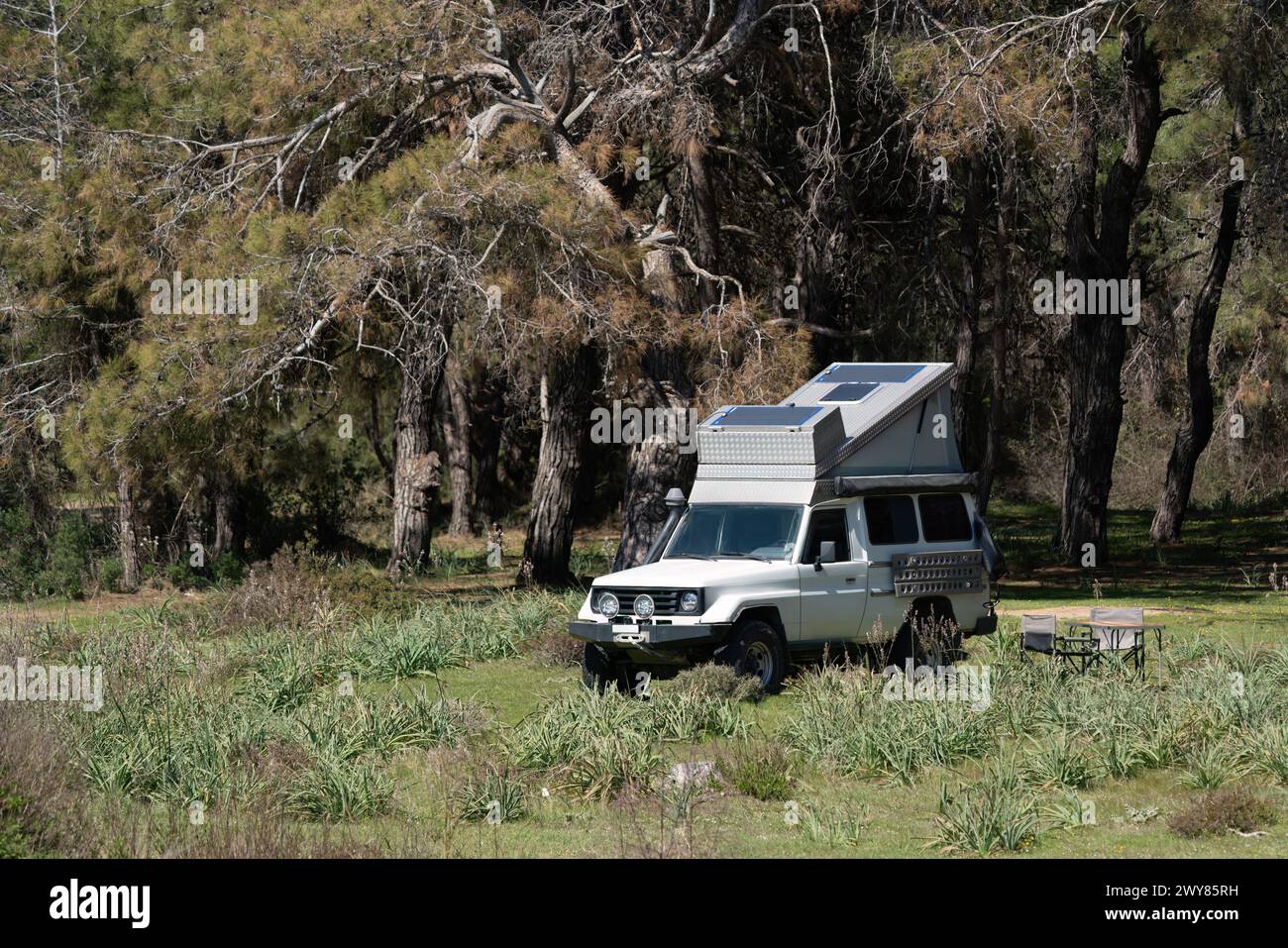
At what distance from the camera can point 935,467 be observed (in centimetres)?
1531

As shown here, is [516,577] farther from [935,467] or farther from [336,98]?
[935,467]

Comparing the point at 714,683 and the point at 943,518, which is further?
the point at 943,518

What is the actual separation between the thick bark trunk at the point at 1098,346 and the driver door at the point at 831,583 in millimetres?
13449

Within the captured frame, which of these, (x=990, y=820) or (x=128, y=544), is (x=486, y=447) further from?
(x=990, y=820)

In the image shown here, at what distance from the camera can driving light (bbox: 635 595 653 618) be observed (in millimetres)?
13281

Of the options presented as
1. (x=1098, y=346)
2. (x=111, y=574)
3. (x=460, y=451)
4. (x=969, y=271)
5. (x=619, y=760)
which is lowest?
(x=111, y=574)

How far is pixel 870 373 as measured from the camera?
51.2ft

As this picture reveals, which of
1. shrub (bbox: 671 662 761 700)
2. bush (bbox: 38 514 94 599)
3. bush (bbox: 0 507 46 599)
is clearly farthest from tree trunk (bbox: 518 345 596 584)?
shrub (bbox: 671 662 761 700)

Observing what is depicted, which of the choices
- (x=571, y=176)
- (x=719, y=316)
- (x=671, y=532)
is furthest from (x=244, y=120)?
(x=671, y=532)

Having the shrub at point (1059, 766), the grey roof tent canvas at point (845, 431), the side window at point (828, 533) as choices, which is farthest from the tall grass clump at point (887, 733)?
the grey roof tent canvas at point (845, 431)

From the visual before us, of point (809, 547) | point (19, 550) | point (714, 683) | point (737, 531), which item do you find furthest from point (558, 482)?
point (714, 683)

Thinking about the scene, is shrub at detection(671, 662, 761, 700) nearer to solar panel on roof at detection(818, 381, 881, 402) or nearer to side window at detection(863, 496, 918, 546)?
side window at detection(863, 496, 918, 546)

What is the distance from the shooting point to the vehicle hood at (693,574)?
43.6ft

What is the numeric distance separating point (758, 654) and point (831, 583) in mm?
991
